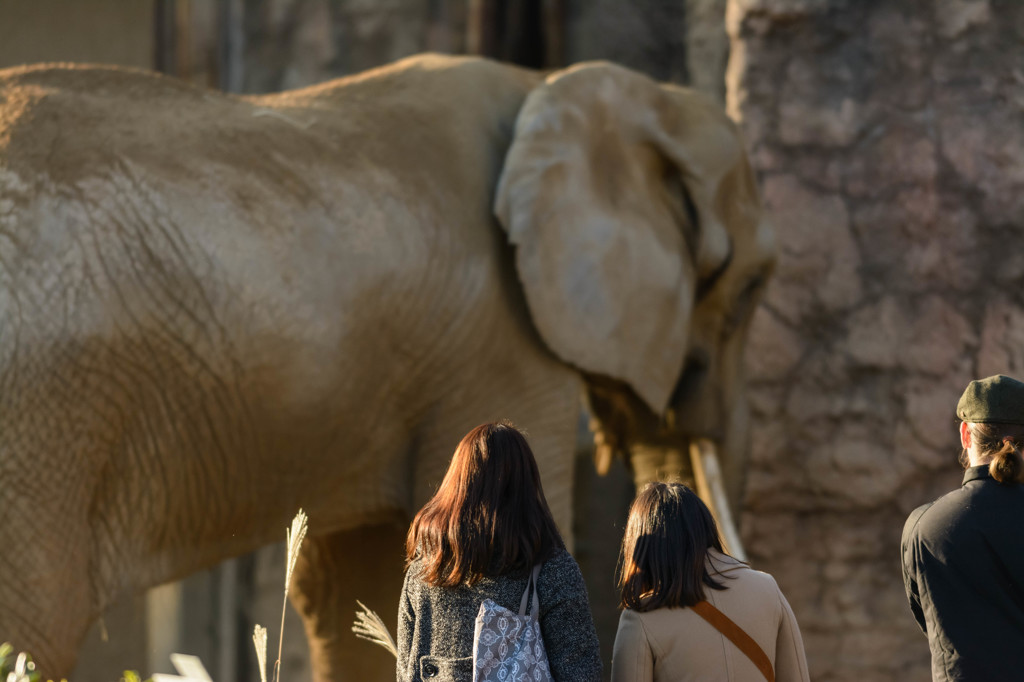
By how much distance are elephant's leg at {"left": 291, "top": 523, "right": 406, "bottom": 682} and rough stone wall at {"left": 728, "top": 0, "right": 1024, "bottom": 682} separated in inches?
48.7

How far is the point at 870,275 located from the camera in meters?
4.16

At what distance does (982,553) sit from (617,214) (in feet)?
5.58

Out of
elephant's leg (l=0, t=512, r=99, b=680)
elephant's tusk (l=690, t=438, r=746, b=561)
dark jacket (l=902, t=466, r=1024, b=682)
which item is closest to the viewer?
dark jacket (l=902, t=466, r=1024, b=682)

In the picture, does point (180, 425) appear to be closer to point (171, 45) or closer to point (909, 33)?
point (909, 33)

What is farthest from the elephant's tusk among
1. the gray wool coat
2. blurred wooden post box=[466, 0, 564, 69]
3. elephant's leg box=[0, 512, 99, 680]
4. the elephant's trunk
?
blurred wooden post box=[466, 0, 564, 69]

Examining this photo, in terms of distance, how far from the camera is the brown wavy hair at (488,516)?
1.81m

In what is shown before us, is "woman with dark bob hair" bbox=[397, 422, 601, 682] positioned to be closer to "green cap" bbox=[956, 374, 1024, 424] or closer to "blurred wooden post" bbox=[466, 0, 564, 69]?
"green cap" bbox=[956, 374, 1024, 424]

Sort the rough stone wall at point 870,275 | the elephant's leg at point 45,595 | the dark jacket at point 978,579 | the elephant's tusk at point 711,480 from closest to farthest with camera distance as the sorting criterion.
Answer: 1. the dark jacket at point 978,579
2. the elephant's leg at point 45,595
3. the elephant's tusk at point 711,480
4. the rough stone wall at point 870,275

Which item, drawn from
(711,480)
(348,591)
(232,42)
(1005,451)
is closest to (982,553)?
(1005,451)

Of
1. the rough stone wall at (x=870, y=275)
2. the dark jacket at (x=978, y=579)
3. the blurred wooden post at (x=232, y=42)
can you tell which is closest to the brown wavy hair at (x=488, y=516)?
the dark jacket at (x=978, y=579)

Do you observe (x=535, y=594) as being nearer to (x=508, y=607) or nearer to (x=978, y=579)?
(x=508, y=607)

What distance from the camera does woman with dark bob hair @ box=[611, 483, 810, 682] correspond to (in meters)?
1.81

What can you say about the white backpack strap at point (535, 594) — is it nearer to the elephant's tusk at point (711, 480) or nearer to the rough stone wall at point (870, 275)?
the elephant's tusk at point (711, 480)

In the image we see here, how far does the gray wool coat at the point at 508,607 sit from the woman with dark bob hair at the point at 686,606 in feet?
0.19
